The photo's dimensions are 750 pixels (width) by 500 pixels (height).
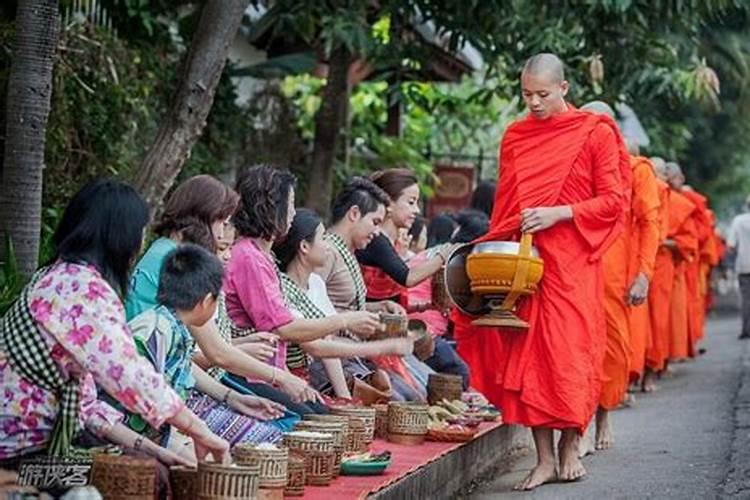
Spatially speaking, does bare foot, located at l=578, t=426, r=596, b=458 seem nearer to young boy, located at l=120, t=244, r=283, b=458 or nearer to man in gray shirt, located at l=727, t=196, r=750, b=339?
young boy, located at l=120, t=244, r=283, b=458

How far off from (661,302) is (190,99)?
7.72m

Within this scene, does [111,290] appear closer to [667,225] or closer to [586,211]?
[586,211]

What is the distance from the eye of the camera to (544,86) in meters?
9.23

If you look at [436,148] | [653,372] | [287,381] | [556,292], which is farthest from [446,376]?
[436,148]

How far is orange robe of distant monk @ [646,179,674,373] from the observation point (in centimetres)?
1623

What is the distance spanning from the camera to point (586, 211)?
9.12 meters

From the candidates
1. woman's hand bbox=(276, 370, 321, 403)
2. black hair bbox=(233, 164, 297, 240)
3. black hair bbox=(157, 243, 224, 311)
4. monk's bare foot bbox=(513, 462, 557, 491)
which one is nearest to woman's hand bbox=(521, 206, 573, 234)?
monk's bare foot bbox=(513, 462, 557, 491)

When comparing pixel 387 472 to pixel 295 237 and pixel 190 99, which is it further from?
pixel 190 99

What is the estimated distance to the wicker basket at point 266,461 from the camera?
6.50m

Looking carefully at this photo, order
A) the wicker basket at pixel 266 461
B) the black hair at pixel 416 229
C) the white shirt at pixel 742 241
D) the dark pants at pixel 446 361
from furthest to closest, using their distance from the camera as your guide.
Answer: the white shirt at pixel 742 241 → the black hair at pixel 416 229 → the dark pants at pixel 446 361 → the wicker basket at pixel 266 461

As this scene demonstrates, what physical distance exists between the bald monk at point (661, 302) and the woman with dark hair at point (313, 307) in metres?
7.09

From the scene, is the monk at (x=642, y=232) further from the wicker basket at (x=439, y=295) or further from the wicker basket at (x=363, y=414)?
the wicker basket at (x=363, y=414)

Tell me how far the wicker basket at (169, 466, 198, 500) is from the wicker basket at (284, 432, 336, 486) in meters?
0.99

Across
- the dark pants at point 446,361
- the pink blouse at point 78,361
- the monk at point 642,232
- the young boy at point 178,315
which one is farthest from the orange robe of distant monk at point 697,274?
the pink blouse at point 78,361
